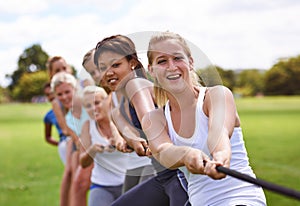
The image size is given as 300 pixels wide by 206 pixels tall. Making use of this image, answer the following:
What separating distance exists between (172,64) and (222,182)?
459 mm

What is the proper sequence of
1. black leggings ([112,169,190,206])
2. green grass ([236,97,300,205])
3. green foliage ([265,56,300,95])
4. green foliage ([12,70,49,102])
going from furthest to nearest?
green foliage ([12,70,49,102]) < green foliage ([265,56,300,95]) < green grass ([236,97,300,205]) < black leggings ([112,169,190,206])

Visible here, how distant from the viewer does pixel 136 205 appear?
2607mm

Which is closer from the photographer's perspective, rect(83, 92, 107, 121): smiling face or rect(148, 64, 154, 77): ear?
rect(148, 64, 154, 77): ear

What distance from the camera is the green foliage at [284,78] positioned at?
87.0 feet

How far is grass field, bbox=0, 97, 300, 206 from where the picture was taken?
7.21 metres

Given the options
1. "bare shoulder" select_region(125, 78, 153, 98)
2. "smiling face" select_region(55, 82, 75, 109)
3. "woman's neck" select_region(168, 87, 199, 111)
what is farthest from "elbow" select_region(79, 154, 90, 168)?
"woman's neck" select_region(168, 87, 199, 111)

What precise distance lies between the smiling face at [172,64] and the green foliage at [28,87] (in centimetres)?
A: 3185

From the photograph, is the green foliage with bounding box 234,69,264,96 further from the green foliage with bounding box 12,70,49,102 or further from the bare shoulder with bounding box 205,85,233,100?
the bare shoulder with bounding box 205,85,233,100

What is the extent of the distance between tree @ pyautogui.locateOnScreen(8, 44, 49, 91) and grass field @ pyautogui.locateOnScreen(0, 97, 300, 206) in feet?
31.9

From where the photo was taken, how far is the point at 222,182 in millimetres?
2039

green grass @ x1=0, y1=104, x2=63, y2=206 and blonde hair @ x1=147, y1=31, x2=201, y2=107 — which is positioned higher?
blonde hair @ x1=147, y1=31, x2=201, y2=107

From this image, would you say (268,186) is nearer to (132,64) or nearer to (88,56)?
(132,64)

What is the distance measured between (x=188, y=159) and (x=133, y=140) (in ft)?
2.49

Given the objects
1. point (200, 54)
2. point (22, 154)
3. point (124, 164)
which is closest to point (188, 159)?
point (200, 54)
